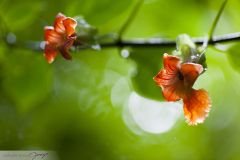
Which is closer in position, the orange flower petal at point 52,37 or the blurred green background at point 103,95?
the orange flower petal at point 52,37

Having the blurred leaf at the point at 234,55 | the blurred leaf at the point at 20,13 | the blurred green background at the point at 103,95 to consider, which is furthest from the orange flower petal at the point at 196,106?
the blurred leaf at the point at 20,13

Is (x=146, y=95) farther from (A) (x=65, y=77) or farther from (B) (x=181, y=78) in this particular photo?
(A) (x=65, y=77)

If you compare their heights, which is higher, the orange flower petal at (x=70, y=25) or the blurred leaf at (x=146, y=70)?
the blurred leaf at (x=146, y=70)

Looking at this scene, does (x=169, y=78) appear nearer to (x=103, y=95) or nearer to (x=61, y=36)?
(x=61, y=36)

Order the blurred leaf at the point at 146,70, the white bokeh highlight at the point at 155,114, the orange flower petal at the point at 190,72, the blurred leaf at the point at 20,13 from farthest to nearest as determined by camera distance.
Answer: the white bokeh highlight at the point at 155,114 → the blurred leaf at the point at 20,13 → the blurred leaf at the point at 146,70 → the orange flower petal at the point at 190,72

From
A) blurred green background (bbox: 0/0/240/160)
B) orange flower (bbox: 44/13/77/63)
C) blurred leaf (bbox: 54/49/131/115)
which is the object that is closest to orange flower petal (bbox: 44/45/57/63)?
orange flower (bbox: 44/13/77/63)

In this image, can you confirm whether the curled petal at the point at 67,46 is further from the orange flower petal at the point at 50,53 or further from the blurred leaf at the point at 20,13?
the blurred leaf at the point at 20,13

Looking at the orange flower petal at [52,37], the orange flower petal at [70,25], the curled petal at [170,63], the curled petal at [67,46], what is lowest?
the curled petal at [170,63]

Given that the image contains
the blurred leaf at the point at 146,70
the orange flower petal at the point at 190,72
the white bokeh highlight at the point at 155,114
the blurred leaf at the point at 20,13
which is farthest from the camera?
the white bokeh highlight at the point at 155,114
